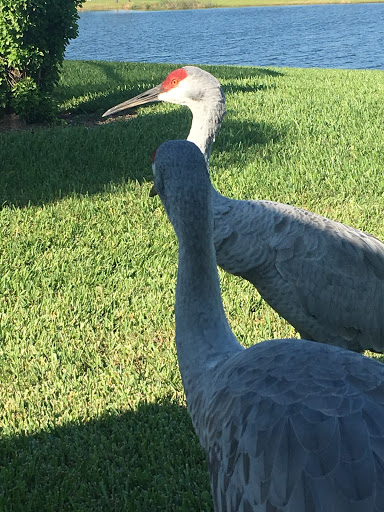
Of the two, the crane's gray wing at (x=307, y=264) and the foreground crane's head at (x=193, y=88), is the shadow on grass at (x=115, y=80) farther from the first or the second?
the crane's gray wing at (x=307, y=264)

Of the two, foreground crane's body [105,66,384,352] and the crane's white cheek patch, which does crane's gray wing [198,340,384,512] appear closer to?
foreground crane's body [105,66,384,352]

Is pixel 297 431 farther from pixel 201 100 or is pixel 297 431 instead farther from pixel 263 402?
pixel 201 100

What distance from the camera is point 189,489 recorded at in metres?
2.68

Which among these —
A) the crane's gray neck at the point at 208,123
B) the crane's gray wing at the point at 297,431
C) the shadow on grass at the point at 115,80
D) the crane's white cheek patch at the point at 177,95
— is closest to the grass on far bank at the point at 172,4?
the shadow on grass at the point at 115,80

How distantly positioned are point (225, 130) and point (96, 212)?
302 cm

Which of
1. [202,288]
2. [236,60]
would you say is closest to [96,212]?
[202,288]

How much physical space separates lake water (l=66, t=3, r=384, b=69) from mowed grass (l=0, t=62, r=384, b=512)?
13.5 m

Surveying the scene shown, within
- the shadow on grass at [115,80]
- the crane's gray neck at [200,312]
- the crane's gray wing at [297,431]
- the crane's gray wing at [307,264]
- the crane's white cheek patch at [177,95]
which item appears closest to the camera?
the crane's gray wing at [297,431]

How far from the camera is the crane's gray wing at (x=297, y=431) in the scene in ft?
5.05

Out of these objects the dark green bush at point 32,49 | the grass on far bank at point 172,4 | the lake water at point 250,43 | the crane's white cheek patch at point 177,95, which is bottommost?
the grass on far bank at point 172,4

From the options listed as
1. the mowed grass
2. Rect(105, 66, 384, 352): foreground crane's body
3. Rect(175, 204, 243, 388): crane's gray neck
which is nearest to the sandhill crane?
Rect(105, 66, 384, 352): foreground crane's body

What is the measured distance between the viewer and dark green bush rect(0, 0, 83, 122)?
307 inches

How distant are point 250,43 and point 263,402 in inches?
1118

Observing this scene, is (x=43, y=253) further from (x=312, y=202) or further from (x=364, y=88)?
(x=364, y=88)
